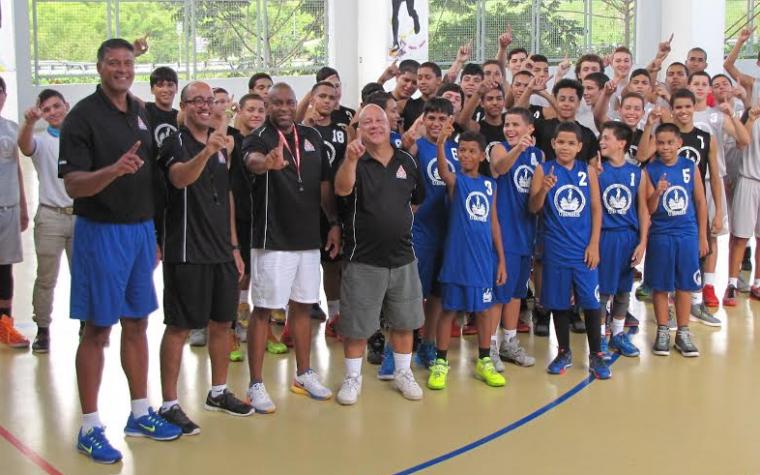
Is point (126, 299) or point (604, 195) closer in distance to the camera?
point (126, 299)

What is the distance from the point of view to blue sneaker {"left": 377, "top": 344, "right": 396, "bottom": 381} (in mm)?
5559

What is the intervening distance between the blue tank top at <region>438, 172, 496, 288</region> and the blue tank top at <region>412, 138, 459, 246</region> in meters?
0.24

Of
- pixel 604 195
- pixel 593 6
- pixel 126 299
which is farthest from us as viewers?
pixel 593 6

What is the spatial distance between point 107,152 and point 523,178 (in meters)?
2.62

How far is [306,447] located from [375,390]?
36.1 inches

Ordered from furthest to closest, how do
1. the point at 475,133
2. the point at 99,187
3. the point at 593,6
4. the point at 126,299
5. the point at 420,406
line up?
1. the point at 593,6
2. the point at 475,133
3. the point at 420,406
4. the point at 126,299
5. the point at 99,187

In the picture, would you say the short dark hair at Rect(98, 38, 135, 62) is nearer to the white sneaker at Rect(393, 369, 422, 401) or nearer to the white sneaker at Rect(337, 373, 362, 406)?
the white sneaker at Rect(337, 373, 362, 406)

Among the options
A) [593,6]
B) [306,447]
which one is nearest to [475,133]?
[306,447]

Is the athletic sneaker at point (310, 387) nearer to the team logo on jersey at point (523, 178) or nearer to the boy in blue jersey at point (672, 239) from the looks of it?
the team logo on jersey at point (523, 178)

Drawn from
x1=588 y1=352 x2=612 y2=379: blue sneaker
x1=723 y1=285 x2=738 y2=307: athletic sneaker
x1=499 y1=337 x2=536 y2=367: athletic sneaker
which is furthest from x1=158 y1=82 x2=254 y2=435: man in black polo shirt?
x1=723 y1=285 x2=738 y2=307: athletic sneaker

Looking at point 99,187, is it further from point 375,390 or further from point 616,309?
point 616,309

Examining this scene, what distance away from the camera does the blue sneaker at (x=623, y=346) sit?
239 inches

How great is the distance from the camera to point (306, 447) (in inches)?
179

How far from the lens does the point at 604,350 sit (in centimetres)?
596
